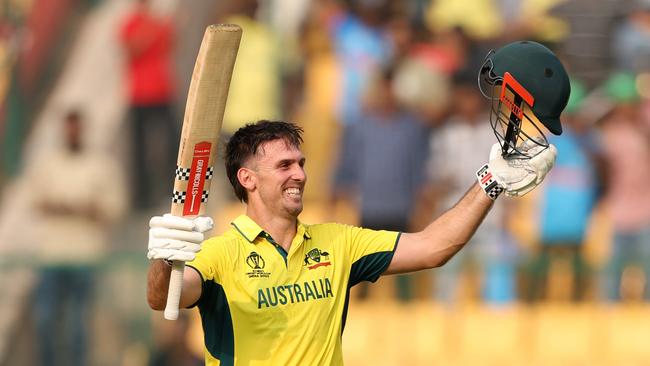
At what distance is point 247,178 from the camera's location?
627 cm

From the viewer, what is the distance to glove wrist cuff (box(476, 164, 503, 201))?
616 cm

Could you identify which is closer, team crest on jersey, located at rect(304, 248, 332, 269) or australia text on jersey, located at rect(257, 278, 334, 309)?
australia text on jersey, located at rect(257, 278, 334, 309)

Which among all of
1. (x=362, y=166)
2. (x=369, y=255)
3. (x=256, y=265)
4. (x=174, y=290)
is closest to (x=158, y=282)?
(x=174, y=290)

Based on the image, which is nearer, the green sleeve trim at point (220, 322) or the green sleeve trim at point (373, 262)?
the green sleeve trim at point (220, 322)

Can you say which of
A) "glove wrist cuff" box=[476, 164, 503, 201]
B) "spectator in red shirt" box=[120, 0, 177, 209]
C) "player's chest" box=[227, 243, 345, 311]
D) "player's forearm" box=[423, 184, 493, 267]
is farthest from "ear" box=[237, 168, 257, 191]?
"spectator in red shirt" box=[120, 0, 177, 209]

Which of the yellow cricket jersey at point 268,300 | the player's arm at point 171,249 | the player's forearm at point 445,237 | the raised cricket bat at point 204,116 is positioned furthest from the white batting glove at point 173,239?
the player's forearm at point 445,237

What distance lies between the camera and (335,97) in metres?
13.1

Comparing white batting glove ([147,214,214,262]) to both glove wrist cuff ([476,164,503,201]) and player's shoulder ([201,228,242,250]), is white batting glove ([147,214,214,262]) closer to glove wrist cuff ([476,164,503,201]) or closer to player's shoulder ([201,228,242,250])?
player's shoulder ([201,228,242,250])

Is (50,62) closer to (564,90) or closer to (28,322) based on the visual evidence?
(28,322)

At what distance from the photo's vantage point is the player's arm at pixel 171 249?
566 cm

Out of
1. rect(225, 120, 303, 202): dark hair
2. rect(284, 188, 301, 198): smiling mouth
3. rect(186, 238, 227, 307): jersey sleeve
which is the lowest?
rect(186, 238, 227, 307): jersey sleeve

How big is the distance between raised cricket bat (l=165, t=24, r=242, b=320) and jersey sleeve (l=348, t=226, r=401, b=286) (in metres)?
0.76

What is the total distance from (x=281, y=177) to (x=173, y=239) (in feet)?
2.16

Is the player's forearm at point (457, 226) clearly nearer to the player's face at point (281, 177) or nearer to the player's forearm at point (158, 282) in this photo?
the player's face at point (281, 177)
